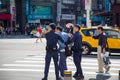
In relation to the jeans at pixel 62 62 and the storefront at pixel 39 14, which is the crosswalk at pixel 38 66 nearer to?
the jeans at pixel 62 62

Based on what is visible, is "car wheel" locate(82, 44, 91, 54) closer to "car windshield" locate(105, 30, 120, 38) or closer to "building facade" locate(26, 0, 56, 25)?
"car windshield" locate(105, 30, 120, 38)

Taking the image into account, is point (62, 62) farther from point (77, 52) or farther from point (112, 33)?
point (112, 33)

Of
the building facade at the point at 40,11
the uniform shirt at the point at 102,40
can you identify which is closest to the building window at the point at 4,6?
the building facade at the point at 40,11

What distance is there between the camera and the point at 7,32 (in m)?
58.4

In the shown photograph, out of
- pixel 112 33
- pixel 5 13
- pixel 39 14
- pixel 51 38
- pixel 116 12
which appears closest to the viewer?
pixel 51 38

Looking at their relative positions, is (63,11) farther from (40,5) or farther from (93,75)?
(93,75)

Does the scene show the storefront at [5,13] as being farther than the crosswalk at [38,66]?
Yes

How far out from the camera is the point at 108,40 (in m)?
21.2

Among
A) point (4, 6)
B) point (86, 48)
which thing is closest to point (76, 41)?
point (86, 48)

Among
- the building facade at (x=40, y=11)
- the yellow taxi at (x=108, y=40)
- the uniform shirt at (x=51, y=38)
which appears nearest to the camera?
the uniform shirt at (x=51, y=38)

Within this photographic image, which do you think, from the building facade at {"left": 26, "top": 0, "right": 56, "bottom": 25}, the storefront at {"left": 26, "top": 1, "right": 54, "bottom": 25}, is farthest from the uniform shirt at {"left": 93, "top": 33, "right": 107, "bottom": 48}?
the storefront at {"left": 26, "top": 1, "right": 54, "bottom": 25}

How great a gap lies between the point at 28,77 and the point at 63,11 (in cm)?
6392

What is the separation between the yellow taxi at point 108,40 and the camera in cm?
2112

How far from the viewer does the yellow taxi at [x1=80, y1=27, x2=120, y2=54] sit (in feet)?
69.3
